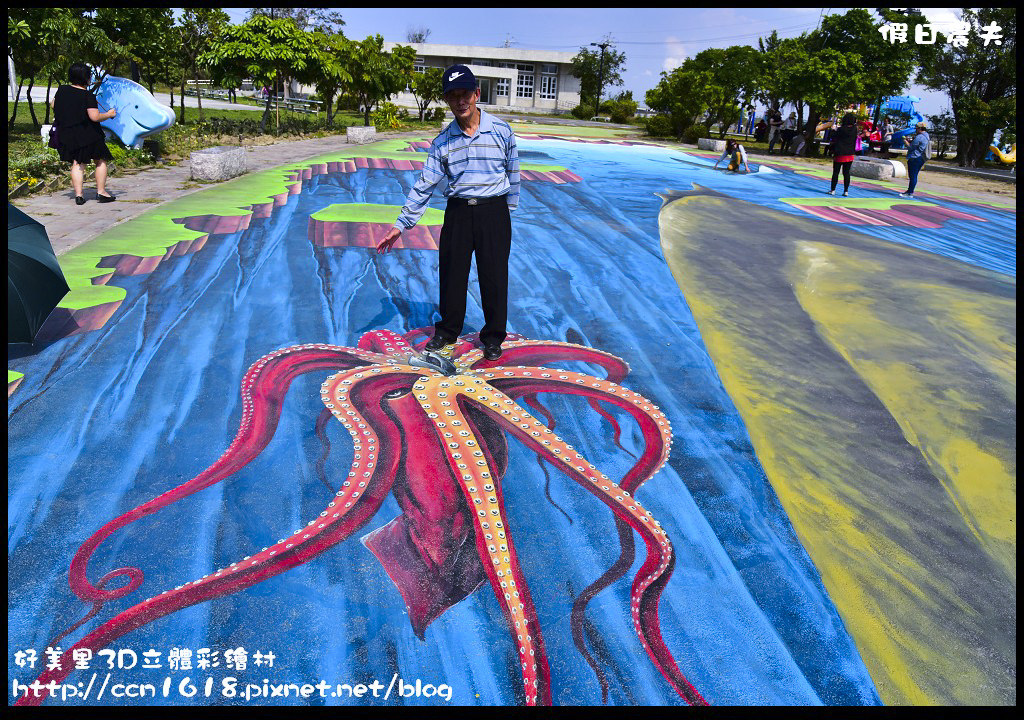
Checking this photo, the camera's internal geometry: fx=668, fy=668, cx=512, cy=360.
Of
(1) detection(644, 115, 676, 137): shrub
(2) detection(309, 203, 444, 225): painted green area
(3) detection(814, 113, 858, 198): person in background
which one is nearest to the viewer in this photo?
(2) detection(309, 203, 444, 225): painted green area

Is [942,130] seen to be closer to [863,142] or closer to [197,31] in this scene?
[863,142]

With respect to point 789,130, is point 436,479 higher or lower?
lower

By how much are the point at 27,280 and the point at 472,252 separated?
2.39 metres

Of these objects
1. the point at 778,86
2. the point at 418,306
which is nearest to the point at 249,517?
the point at 418,306

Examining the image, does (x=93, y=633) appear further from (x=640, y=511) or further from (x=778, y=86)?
(x=778, y=86)

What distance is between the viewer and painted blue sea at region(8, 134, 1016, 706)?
218 centimetres

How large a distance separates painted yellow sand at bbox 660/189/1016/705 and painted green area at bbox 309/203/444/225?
274 centimetres

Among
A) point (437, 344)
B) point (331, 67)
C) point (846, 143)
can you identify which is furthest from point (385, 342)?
point (331, 67)

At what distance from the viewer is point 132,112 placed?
389 inches

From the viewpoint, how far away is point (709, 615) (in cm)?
245

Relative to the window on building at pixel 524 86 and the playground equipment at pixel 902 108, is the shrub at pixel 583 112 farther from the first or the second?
the playground equipment at pixel 902 108

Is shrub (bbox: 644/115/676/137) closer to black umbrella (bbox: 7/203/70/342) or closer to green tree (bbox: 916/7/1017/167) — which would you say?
green tree (bbox: 916/7/1017/167)

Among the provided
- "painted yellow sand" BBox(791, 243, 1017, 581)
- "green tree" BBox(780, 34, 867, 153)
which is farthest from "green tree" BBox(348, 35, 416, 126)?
"painted yellow sand" BBox(791, 243, 1017, 581)

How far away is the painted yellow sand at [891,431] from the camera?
2.47 m
